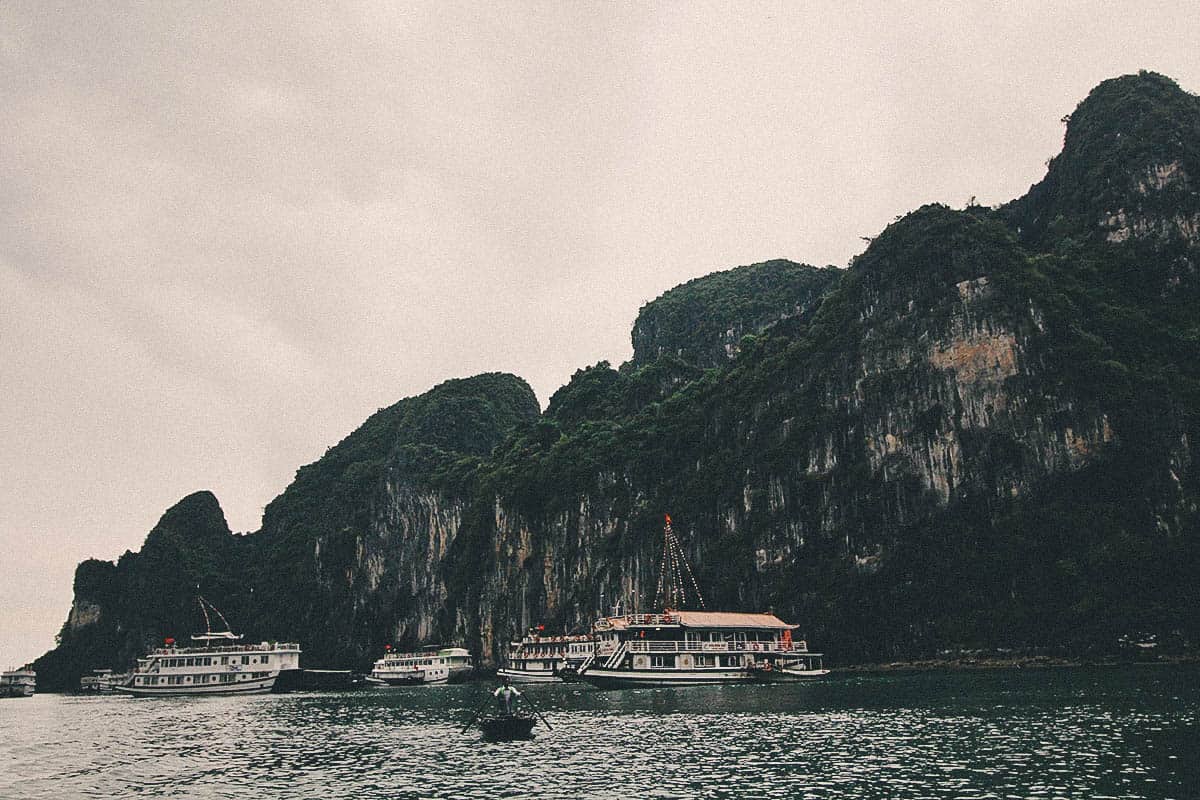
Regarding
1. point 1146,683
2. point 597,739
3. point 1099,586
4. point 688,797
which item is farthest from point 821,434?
point 688,797

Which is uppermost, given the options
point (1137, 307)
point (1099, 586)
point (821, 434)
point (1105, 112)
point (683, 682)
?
point (1105, 112)

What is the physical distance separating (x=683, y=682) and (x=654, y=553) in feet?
155

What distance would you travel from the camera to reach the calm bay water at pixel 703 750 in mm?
27891

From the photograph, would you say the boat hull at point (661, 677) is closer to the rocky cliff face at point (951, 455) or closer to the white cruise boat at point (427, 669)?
the rocky cliff face at point (951, 455)

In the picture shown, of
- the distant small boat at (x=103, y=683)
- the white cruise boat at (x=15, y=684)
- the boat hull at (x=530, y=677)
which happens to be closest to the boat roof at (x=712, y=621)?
the boat hull at (x=530, y=677)

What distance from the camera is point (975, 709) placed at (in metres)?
46.8

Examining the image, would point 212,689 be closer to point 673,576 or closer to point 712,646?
point 712,646

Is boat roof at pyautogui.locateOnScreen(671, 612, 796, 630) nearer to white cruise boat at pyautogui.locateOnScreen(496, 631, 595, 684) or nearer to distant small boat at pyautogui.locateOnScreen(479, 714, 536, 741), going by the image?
white cruise boat at pyautogui.locateOnScreen(496, 631, 595, 684)

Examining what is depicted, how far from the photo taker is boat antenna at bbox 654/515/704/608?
125000 mm

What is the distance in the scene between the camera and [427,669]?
133 m

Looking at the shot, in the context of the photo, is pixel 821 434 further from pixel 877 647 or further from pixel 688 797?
pixel 688 797

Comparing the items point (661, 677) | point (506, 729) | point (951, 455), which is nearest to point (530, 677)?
point (661, 677)

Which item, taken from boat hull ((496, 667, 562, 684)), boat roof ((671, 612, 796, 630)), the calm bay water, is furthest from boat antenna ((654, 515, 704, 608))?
the calm bay water

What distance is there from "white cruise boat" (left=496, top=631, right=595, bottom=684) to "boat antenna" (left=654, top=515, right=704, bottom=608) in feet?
47.4
